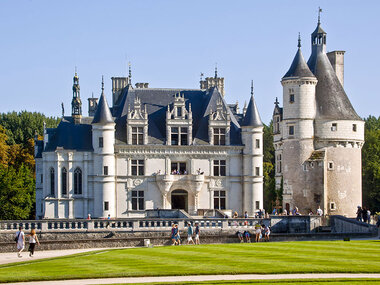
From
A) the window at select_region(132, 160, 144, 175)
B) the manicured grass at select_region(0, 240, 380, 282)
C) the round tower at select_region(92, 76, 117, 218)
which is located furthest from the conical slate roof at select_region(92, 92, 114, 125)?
the manicured grass at select_region(0, 240, 380, 282)

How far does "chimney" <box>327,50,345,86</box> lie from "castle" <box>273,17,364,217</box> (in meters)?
2.95

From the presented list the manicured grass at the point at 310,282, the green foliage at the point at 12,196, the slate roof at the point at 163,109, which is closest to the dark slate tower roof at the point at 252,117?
the slate roof at the point at 163,109

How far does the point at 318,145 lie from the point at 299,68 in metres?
5.99

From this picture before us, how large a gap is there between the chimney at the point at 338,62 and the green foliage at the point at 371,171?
41.7 ft

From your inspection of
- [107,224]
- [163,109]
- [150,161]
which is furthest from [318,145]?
[107,224]

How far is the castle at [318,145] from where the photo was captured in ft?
194

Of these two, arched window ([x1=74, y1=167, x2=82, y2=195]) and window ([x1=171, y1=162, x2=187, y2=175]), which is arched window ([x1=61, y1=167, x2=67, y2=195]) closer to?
arched window ([x1=74, y1=167, x2=82, y2=195])

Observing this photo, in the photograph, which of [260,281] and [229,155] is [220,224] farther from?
[260,281]

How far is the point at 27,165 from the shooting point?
7669 centimetres

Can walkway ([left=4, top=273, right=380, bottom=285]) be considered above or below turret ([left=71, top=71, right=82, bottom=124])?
below

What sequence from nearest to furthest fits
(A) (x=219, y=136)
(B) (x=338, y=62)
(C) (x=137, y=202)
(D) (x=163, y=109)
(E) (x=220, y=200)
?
1. (C) (x=137, y=202)
2. (E) (x=220, y=200)
3. (A) (x=219, y=136)
4. (D) (x=163, y=109)
5. (B) (x=338, y=62)

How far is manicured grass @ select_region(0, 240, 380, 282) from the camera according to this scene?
928 inches

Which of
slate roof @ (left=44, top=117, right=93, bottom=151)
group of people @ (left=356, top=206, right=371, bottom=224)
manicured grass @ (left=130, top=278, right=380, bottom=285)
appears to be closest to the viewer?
manicured grass @ (left=130, top=278, right=380, bottom=285)

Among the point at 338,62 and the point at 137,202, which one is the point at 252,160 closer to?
the point at 137,202
